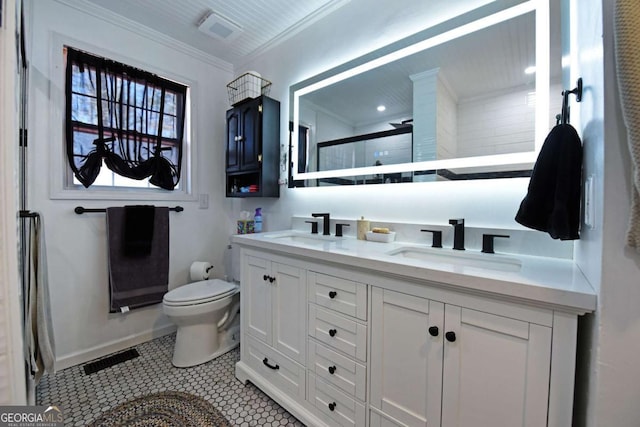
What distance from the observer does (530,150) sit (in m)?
1.14

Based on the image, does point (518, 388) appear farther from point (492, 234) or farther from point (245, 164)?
point (245, 164)

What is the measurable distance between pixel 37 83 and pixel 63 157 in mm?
467

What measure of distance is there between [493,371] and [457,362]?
0.32ft

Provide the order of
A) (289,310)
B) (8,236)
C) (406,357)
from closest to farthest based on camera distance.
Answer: (8,236) < (406,357) < (289,310)

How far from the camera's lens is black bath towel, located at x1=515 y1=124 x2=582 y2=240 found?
78cm

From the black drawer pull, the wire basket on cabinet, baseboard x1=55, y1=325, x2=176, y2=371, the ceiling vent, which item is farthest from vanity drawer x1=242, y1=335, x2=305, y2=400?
the ceiling vent

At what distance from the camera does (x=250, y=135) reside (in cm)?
214

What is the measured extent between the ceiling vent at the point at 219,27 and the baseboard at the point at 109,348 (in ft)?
8.16

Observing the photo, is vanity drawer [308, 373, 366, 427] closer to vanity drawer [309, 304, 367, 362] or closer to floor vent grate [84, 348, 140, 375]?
vanity drawer [309, 304, 367, 362]

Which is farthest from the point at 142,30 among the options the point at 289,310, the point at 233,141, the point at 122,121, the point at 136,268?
the point at 289,310

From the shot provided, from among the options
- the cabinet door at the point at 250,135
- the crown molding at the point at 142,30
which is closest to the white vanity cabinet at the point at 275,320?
the cabinet door at the point at 250,135

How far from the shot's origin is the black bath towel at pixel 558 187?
778 mm

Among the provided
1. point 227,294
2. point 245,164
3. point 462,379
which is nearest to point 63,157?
point 245,164

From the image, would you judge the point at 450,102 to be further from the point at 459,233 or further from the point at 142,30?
the point at 142,30
